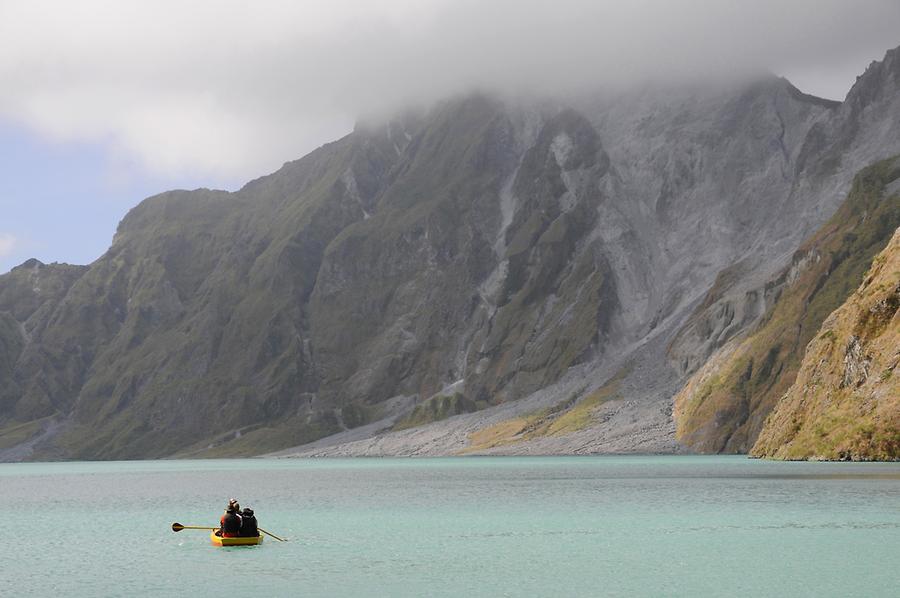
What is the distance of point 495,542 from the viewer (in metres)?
61.0

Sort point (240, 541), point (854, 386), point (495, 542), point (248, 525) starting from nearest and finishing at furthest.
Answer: point (495, 542) → point (240, 541) → point (248, 525) → point (854, 386)

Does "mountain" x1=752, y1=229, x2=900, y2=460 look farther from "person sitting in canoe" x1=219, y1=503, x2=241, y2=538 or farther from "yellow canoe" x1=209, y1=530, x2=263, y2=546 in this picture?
"person sitting in canoe" x1=219, y1=503, x2=241, y2=538

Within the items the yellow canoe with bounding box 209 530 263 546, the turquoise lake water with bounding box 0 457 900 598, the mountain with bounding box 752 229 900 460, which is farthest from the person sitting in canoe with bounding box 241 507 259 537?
the mountain with bounding box 752 229 900 460

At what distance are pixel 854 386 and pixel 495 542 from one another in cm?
8579

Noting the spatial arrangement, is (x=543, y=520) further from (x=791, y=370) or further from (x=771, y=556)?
(x=791, y=370)

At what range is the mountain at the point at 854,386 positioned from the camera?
122 m

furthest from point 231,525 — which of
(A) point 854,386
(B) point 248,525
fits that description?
(A) point 854,386

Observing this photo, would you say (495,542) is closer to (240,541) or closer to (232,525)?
(240,541)

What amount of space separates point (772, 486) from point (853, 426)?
3603 cm

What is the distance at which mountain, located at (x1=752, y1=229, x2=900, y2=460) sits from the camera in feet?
401

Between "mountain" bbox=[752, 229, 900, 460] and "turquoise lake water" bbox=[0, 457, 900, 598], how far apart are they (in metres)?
13.9

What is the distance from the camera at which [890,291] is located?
5226 inches

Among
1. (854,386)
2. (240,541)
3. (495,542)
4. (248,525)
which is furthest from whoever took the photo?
(854,386)

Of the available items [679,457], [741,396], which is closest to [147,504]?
[679,457]
